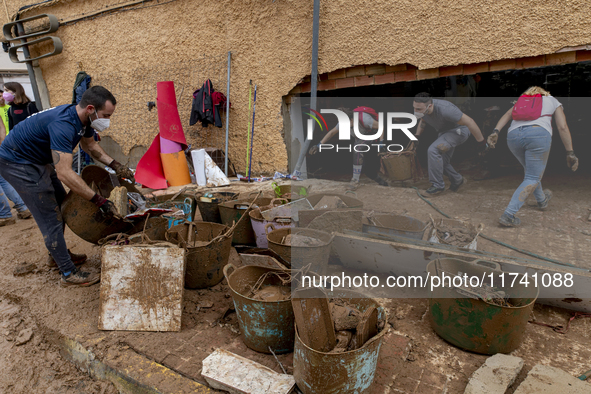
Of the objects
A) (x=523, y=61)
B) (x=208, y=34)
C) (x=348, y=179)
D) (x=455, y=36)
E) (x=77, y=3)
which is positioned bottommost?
(x=348, y=179)

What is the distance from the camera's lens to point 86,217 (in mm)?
3395

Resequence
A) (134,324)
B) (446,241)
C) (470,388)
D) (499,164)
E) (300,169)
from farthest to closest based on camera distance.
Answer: (499,164) → (300,169) → (446,241) → (134,324) → (470,388)

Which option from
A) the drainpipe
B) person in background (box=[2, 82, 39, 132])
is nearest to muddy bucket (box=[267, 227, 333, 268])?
the drainpipe

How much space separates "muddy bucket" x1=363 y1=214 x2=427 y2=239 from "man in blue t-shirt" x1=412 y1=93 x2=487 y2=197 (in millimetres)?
2271

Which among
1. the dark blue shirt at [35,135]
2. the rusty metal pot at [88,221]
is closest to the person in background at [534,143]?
the rusty metal pot at [88,221]

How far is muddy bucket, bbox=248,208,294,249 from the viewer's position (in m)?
3.53

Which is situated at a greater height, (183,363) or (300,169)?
(300,169)

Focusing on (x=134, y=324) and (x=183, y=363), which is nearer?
(x=183, y=363)

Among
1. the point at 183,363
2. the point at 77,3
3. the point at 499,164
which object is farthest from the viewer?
the point at 77,3

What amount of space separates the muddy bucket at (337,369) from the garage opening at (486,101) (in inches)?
231

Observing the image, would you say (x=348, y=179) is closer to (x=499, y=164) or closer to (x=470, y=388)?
(x=499, y=164)

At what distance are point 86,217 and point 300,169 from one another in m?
3.81

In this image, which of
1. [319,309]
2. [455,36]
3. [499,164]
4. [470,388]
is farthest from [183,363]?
[499,164]

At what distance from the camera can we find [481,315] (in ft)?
7.50
